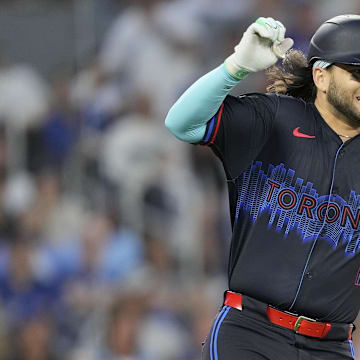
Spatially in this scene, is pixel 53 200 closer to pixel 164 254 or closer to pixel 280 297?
pixel 164 254

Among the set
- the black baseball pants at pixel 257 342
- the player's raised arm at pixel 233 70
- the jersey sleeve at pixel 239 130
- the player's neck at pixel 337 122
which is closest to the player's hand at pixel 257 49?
the player's raised arm at pixel 233 70

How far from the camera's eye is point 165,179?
7.96 meters

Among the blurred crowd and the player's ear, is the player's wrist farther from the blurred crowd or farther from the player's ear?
the blurred crowd

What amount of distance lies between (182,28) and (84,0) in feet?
3.01

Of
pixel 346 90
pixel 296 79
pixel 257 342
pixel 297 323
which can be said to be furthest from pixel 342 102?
pixel 257 342

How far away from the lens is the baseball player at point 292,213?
381cm

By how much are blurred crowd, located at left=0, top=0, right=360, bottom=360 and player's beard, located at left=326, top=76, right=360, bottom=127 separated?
355 centimetres

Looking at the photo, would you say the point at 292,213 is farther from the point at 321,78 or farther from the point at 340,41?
the point at 340,41

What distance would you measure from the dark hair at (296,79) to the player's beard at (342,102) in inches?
8.0

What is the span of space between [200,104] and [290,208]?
63cm

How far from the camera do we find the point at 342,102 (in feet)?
12.9

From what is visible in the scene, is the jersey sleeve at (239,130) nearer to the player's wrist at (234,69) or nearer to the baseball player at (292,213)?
the baseball player at (292,213)

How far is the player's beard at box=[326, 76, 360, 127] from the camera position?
12.9 ft

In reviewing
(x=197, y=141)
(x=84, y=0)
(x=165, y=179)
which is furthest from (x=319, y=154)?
(x=84, y=0)
